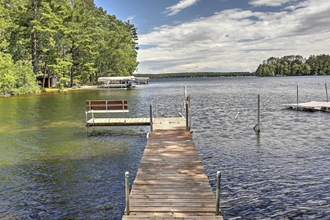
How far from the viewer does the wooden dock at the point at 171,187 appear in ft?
23.0

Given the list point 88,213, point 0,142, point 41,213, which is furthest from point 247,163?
point 0,142

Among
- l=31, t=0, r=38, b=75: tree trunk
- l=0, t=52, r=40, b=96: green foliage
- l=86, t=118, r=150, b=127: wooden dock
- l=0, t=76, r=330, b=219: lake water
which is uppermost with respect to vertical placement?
l=31, t=0, r=38, b=75: tree trunk

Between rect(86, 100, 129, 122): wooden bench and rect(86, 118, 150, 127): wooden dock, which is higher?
rect(86, 100, 129, 122): wooden bench

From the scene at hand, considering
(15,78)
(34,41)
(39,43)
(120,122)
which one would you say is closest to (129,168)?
(120,122)

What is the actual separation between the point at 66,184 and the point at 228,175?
5967mm

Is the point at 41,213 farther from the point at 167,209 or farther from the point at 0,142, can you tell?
the point at 0,142

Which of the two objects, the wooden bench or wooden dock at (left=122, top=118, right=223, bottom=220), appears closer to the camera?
wooden dock at (left=122, top=118, right=223, bottom=220)

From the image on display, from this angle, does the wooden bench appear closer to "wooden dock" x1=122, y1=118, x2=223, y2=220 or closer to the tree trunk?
"wooden dock" x1=122, y1=118, x2=223, y2=220

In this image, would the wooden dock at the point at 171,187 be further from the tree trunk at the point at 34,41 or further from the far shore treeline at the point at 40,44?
the tree trunk at the point at 34,41

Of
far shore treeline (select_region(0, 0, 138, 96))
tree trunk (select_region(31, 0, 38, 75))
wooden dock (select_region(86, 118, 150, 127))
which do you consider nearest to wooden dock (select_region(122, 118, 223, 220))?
wooden dock (select_region(86, 118, 150, 127))

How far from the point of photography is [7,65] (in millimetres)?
50812

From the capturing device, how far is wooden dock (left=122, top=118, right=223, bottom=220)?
701 centimetres

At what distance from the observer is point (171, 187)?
28.1 ft

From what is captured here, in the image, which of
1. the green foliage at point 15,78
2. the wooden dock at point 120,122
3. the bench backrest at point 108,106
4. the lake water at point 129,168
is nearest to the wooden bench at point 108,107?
the bench backrest at point 108,106
